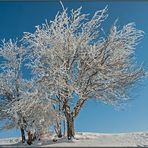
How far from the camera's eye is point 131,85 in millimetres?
26781

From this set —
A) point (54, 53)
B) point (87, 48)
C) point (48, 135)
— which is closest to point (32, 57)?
point (54, 53)

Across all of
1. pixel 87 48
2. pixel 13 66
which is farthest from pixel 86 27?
pixel 13 66

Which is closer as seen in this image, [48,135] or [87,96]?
[87,96]

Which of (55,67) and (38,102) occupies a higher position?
A: (55,67)

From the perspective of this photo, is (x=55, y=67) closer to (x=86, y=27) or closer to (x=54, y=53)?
(x=54, y=53)

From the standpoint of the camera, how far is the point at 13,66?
1156 inches

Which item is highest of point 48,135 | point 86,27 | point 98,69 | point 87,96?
point 86,27

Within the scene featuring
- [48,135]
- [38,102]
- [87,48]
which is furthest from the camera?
[48,135]

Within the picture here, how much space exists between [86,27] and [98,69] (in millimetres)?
3182

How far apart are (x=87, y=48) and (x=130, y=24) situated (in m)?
3.58

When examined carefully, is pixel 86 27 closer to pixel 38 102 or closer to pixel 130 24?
pixel 130 24

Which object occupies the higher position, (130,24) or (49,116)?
(130,24)

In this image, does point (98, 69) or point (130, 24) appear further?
point (130, 24)

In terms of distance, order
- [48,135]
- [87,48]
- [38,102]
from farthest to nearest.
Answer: [48,135] < [87,48] < [38,102]
